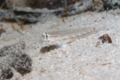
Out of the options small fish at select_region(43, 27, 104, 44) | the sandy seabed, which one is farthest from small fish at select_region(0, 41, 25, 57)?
small fish at select_region(43, 27, 104, 44)

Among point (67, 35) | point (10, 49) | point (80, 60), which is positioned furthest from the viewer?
point (10, 49)

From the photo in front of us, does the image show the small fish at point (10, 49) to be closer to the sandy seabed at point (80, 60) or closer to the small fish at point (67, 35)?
the sandy seabed at point (80, 60)

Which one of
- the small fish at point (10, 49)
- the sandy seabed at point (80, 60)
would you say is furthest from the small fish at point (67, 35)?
the small fish at point (10, 49)

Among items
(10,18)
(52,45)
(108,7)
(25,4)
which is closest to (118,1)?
(108,7)

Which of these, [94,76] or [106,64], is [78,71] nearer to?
[94,76]

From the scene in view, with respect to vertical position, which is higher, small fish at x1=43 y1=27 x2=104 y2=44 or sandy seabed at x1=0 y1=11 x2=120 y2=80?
small fish at x1=43 y1=27 x2=104 y2=44

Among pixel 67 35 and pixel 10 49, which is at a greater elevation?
pixel 67 35

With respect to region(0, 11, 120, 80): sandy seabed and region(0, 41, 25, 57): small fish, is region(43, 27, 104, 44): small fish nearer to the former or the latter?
region(0, 11, 120, 80): sandy seabed

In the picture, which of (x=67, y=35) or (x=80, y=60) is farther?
(x=67, y=35)

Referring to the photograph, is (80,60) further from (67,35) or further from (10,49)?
(10,49)

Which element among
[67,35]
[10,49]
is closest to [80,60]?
[67,35]

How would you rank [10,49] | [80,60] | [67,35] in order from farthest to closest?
[10,49]
[67,35]
[80,60]
